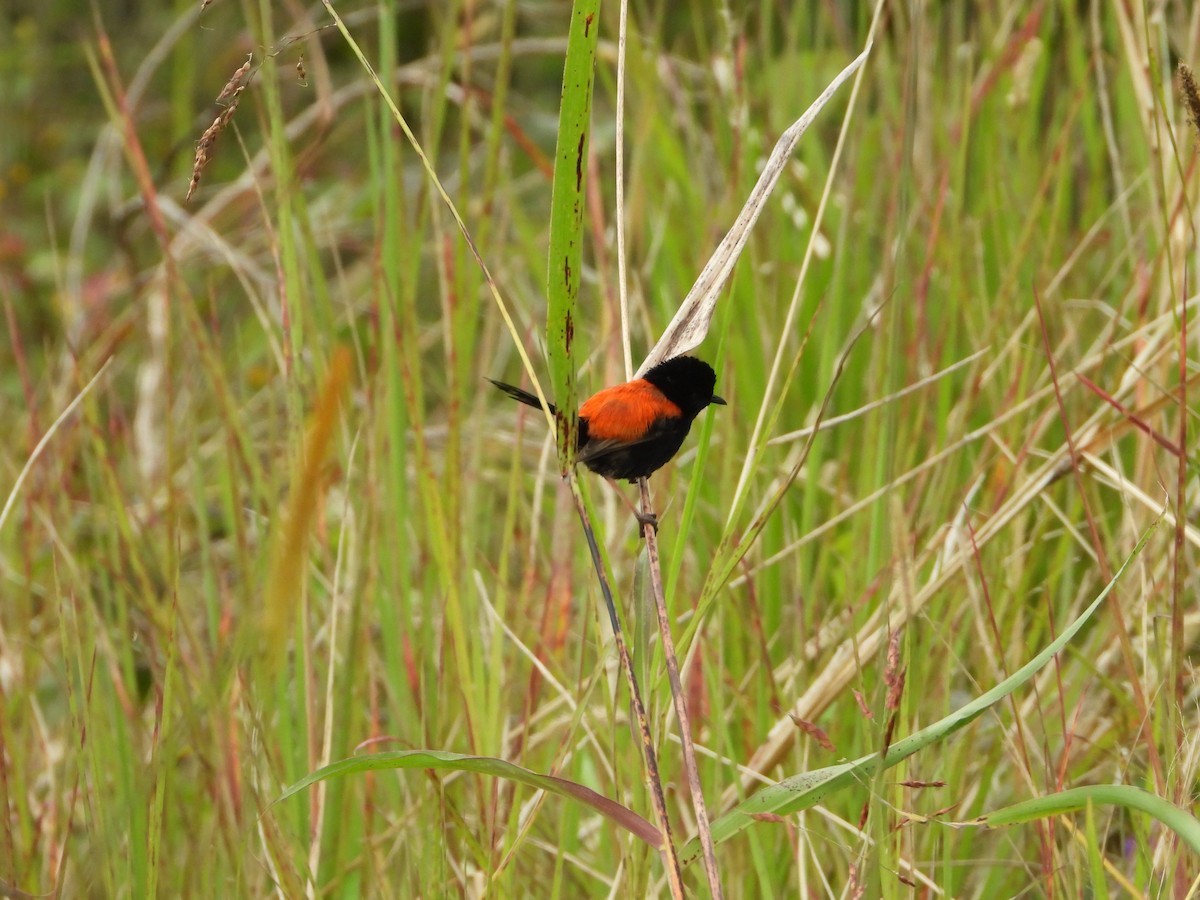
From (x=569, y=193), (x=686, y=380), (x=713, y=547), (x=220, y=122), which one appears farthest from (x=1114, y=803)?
(x=713, y=547)

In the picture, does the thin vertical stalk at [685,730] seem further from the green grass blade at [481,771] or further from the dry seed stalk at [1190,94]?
the dry seed stalk at [1190,94]

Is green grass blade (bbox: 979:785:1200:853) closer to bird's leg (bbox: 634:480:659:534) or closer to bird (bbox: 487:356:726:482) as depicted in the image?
bird's leg (bbox: 634:480:659:534)

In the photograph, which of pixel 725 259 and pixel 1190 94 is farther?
pixel 725 259

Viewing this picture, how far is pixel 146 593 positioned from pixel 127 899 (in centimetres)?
43

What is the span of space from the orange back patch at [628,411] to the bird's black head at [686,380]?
1 centimetres

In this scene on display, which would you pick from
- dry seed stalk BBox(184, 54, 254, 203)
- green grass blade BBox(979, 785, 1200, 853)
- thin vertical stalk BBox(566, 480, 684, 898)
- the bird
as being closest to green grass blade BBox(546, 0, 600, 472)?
thin vertical stalk BBox(566, 480, 684, 898)

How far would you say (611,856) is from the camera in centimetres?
146

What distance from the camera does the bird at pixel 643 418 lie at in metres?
1.26

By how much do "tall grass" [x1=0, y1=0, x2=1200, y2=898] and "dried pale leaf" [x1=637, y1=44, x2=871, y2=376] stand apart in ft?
0.19

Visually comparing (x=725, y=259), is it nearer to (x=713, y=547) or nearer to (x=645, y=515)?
(x=645, y=515)

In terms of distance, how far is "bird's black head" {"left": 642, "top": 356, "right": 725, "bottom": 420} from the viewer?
1346 millimetres

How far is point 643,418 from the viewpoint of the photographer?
1.27 metres

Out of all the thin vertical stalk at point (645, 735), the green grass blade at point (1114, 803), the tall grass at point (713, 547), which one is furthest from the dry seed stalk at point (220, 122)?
the green grass blade at point (1114, 803)

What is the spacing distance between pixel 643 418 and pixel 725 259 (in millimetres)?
276
